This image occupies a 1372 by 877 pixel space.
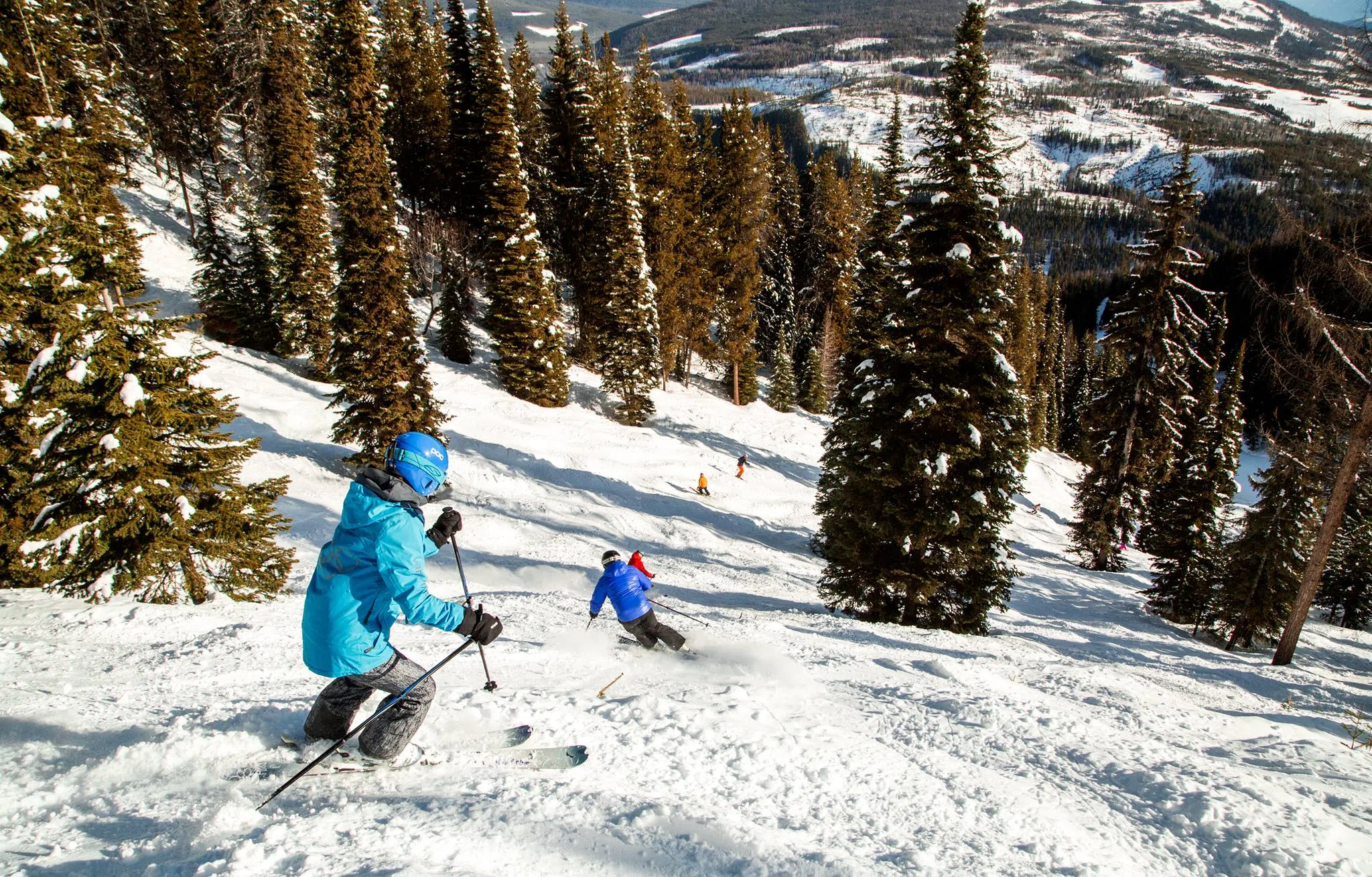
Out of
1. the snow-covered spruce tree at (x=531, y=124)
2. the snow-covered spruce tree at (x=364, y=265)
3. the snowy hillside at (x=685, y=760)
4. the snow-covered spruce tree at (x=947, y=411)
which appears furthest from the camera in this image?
the snow-covered spruce tree at (x=531, y=124)

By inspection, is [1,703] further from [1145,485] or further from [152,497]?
Answer: [1145,485]

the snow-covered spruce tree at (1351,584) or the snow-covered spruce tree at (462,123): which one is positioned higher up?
the snow-covered spruce tree at (462,123)

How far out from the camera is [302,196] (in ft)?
86.7

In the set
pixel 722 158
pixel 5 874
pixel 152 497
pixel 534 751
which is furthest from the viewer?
pixel 722 158

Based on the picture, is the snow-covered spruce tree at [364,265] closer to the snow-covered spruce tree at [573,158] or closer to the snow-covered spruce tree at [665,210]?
the snow-covered spruce tree at [573,158]

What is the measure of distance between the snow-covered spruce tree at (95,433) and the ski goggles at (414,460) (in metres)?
6.73

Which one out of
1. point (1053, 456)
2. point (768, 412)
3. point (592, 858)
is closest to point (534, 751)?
point (592, 858)

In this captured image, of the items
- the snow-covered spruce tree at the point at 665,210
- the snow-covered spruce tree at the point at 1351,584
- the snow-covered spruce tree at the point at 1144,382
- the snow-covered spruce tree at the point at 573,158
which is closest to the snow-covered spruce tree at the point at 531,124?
the snow-covered spruce tree at the point at 573,158

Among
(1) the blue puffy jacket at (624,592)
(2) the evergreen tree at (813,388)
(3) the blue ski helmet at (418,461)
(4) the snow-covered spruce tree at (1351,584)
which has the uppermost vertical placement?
(3) the blue ski helmet at (418,461)

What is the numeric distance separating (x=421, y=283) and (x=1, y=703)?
36298 mm

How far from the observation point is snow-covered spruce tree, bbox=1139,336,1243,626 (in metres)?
21.3

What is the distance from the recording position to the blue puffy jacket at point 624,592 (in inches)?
324

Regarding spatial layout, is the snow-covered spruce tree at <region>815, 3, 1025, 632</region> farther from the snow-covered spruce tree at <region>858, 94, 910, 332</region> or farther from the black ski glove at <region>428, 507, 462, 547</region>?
the black ski glove at <region>428, 507, 462, 547</region>

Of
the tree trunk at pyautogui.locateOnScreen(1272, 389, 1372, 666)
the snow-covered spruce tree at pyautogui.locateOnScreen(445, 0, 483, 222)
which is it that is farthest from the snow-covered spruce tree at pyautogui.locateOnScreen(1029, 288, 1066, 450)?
the snow-covered spruce tree at pyautogui.locateOnScreen(445, 0, 483, 222)
